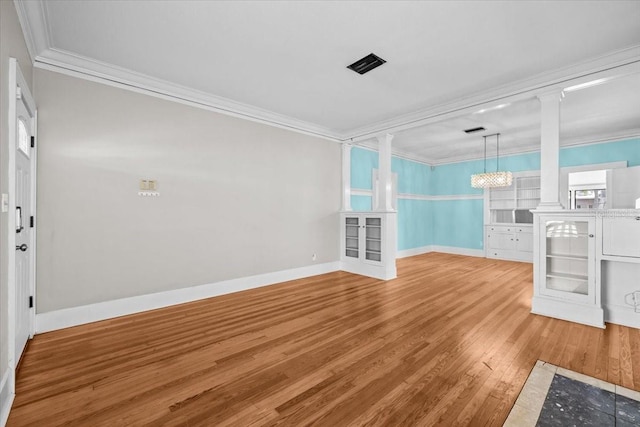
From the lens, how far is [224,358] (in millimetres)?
2369

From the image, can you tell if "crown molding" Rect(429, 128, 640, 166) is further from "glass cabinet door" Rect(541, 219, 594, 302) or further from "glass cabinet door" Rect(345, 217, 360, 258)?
"glass cabinet door" Rect(345, 217, 360, 258)

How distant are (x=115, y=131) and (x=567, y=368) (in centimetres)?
505

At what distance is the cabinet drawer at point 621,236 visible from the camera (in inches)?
115

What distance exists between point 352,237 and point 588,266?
11.8 ft

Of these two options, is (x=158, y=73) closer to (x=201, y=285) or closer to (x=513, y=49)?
(x=201, y=285)

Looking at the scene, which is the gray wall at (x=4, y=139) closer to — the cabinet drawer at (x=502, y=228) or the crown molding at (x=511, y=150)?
the crown molding at (x=511, y=150)

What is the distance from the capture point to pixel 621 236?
300cm

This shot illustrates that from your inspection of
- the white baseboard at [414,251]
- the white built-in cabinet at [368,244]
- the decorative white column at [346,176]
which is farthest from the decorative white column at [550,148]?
the white baseboard at [414,251]

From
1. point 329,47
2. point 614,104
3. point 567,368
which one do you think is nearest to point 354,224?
point 329,47

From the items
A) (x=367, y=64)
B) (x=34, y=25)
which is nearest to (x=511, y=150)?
(x=367, y=64)

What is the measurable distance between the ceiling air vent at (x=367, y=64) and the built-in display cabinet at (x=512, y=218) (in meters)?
5.85

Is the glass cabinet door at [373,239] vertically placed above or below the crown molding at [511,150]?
below

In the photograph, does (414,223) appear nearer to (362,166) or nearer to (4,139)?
(362,166)

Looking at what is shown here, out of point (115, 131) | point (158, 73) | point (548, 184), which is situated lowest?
point (548, 184)
